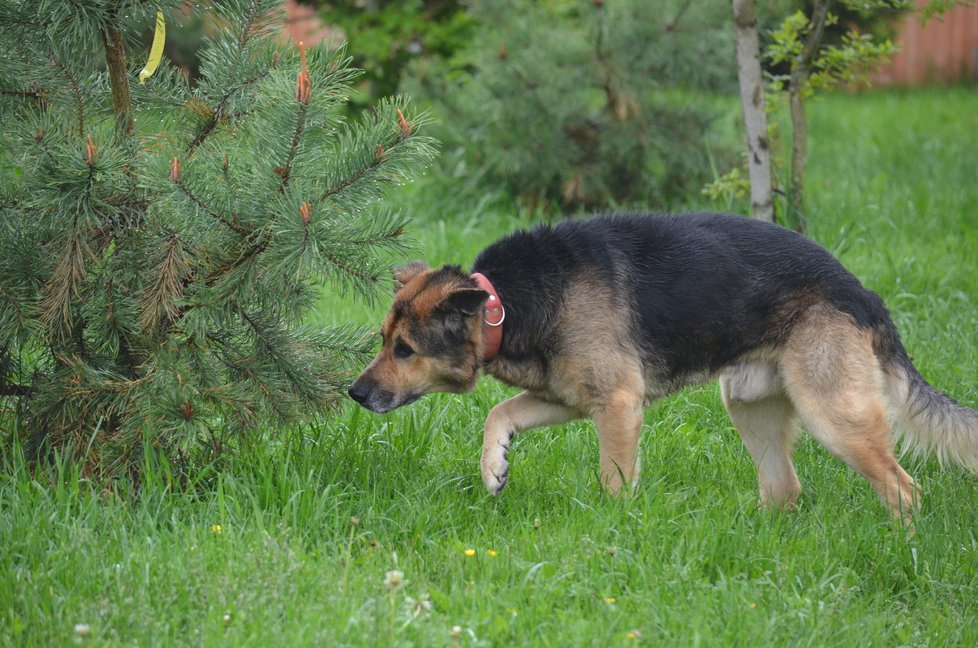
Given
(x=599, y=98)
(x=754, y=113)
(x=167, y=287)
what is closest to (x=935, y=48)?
(x=599, y=98)

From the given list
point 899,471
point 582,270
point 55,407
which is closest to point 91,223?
point 55,407

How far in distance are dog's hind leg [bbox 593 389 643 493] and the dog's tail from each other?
119 cm

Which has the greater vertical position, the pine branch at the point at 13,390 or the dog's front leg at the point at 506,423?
the pine branch at the point at 13,390

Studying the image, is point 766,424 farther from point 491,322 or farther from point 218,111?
point 218,111

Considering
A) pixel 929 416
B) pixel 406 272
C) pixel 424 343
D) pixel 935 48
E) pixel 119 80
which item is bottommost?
pixel 935 48

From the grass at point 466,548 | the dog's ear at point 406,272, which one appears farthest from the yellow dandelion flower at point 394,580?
the dog's ear at point 406,272

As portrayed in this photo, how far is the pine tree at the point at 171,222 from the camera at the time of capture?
3.77 m

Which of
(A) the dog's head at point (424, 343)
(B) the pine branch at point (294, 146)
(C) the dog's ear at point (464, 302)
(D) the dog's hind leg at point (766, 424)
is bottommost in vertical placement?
(D) the dog's hind leg at point (766, 424)

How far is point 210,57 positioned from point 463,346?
5.27ft

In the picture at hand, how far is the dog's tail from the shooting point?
467 centimetres

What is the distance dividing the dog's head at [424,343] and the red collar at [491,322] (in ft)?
0.09

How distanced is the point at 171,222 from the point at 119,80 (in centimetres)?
65

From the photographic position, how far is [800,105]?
7.69 m

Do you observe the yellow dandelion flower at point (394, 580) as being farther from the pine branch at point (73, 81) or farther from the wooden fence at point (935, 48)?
the wooden fence at point (935, 48)
